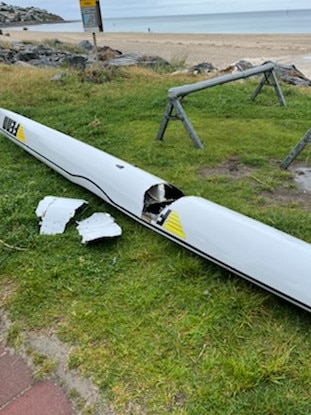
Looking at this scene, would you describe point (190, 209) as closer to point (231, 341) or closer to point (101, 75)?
point (231, 341)

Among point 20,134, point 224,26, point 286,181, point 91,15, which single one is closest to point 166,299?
point 286,181

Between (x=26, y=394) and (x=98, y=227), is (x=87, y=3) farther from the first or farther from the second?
(x=26, y=394)

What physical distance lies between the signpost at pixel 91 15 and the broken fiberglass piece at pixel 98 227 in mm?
6148

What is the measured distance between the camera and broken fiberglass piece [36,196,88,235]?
302 cm

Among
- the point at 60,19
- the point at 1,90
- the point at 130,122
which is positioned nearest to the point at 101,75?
the point at 1,90

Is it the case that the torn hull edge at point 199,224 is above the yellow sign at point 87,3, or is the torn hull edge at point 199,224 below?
below

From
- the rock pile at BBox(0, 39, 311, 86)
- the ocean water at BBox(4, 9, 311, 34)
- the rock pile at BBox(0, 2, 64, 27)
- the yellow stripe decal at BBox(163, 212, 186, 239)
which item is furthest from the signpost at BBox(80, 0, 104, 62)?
the rock pile at BBox(0, 2, 64, 27)

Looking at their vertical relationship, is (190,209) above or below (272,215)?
above

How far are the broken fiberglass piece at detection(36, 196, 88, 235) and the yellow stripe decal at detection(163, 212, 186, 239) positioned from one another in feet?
2.50

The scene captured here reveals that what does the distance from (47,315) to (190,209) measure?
1.09 metres

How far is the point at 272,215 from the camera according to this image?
315 centimetres

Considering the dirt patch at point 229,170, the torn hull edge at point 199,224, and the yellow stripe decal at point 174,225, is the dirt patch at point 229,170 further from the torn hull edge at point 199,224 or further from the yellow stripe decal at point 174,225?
the yellow stripe decal at point 174,225

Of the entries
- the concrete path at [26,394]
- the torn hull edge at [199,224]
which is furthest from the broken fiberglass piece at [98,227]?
the concrete path at [26,394]

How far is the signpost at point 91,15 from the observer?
26.6 ft
